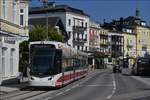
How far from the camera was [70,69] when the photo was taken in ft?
134

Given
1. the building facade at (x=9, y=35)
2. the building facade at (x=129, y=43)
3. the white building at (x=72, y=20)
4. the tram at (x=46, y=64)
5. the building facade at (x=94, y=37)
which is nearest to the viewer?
the tram at (x=46, y=64)

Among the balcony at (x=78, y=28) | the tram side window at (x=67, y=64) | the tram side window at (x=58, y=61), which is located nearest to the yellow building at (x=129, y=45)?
the balcony at (x=78, y=28)

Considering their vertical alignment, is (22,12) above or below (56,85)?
above

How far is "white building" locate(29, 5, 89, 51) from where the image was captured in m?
117

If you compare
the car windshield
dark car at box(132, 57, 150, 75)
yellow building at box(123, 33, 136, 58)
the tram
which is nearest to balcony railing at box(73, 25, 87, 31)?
yellow building at box(123, 33, 136, 58)

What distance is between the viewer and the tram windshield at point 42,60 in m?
34.1

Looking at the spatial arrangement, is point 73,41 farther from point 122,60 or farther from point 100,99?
point 100,99

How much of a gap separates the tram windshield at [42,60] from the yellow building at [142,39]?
5255 inches

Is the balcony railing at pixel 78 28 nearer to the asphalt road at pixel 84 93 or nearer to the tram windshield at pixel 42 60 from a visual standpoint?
the asphalt road at pixel 84 93

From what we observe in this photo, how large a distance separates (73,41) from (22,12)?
72.4 m

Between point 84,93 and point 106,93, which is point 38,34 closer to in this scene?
point 84,93

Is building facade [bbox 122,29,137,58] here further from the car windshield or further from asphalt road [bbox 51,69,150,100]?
the car windshield

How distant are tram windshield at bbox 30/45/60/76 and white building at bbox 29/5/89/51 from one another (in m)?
77.9

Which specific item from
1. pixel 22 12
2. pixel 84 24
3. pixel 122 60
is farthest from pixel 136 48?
pixel 22 12
